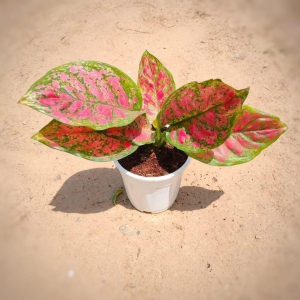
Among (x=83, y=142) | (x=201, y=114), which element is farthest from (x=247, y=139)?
(x=83, y=142)

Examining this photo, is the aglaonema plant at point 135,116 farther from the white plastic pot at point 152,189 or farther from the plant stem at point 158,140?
the white plastic pot at point 152,189

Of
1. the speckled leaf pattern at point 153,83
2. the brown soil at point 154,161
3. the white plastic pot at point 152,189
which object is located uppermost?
the speckled leaf pattern at point 153,83

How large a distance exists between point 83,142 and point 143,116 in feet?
0.74

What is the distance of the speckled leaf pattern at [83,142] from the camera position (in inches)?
41.1

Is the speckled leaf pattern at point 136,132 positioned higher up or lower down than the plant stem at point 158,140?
higher up

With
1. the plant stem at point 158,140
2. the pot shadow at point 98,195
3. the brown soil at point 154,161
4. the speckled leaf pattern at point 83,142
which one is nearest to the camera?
the speckled leaf pattern at point 83,142

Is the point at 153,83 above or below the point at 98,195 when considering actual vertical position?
above

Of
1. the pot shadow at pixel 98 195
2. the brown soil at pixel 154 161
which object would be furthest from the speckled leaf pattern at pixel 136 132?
the pot shadow at pixel 98 195

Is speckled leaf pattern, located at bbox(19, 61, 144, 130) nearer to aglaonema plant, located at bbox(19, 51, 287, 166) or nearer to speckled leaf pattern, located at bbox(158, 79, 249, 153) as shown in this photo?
aglaonema plant, located at bbox(19, 51, 287, 166)

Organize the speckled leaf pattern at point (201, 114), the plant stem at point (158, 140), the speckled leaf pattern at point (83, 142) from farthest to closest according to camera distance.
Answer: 1. the plant stem at point (158, 140)
2. the speckled leaf pattern at point (83, 142)
3. the speckled leaf pattern at point (201, 114)

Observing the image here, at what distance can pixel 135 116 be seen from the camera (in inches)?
39.1

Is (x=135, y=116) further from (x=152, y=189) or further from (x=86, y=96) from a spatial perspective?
(x=152, y=189)

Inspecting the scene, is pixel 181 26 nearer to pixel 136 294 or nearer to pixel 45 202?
pixel 45 202

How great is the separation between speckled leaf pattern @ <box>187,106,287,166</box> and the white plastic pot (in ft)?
0.58
